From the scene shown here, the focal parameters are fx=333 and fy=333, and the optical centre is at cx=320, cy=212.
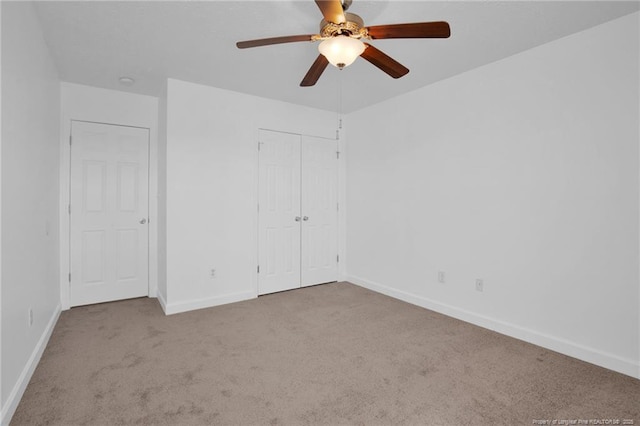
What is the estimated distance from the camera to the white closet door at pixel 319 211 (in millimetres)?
4613

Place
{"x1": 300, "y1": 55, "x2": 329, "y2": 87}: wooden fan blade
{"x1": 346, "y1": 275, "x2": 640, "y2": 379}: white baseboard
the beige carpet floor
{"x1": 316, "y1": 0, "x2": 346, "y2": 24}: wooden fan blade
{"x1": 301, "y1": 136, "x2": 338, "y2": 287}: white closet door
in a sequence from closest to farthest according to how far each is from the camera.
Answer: {"x1": 316, "y1": 0, "x2": 346, "y2": 24}: wooden fan blade
the beige carpet floor
{"x1": 300, "y1": 55, "x2": 329, "y2": 87}: wooden fan blade
{"x1": 346, "y1": 275, "x2": 640, "y2": 379}: white baseboard
{"x1": 301, "y1": 136, "x2": 338, "y2": 287}: white closet door

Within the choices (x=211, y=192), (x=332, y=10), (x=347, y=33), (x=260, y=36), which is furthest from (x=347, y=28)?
(x=211, y=192)

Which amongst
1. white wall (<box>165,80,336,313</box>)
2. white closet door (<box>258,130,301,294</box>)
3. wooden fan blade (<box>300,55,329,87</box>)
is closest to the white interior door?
white wall (<box>165,80,336,313</box>)

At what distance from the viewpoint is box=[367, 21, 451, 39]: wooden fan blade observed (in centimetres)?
171

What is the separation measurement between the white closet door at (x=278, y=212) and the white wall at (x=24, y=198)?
6.86ft

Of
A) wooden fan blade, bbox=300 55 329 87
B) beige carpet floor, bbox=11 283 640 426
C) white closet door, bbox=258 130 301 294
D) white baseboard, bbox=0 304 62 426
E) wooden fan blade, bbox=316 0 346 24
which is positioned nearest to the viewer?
wooden fan blade, bbox=316 0 346 24

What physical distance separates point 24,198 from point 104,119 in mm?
1993

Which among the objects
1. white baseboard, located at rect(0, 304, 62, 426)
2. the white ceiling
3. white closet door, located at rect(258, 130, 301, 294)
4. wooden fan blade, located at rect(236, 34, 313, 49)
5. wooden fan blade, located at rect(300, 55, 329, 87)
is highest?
the white ceiling

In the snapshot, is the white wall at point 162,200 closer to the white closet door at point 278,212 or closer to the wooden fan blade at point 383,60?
the white closet door at point 278,212

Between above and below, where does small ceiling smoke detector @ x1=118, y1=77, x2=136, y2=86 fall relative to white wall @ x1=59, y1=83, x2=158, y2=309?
above

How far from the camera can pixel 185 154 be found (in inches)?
143

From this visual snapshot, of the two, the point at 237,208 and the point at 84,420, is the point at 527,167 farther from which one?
the point at 84,420

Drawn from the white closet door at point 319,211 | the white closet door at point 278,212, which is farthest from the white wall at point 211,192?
the white closet door at point 319,211

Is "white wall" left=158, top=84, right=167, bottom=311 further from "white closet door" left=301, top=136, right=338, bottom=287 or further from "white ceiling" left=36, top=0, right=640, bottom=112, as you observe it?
"white closet door" left=301, top=136, right=338, bottom=287
